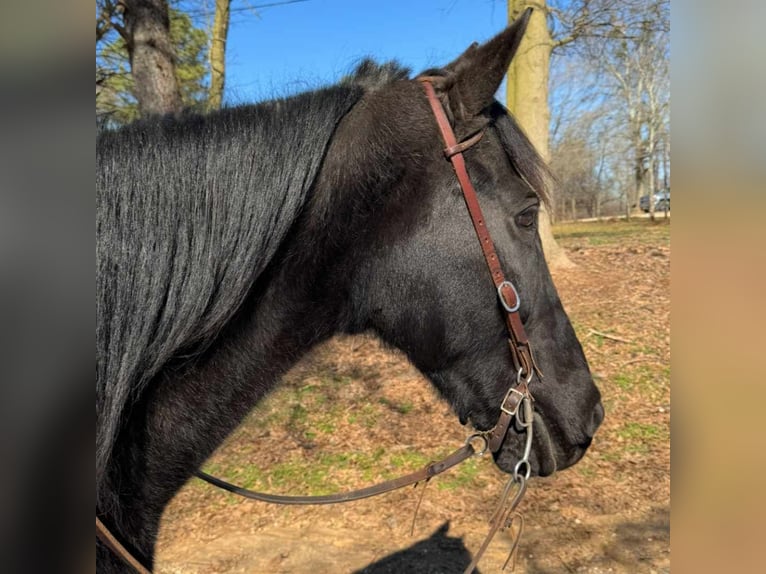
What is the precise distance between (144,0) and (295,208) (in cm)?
637

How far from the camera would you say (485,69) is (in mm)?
1605

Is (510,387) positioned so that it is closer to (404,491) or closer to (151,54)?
(404,491)

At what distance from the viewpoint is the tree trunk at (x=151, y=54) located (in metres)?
6.20

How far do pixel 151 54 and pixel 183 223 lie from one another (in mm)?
6153

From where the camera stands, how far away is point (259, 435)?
6168 millimetres

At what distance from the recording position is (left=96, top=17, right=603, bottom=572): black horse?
1338 mm

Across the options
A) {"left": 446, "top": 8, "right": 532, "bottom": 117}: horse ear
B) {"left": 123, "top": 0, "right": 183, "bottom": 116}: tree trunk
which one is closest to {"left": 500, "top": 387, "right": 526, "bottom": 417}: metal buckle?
{"left": 446, "top": 8, "right": 532, "bottom": 117}: horse ear

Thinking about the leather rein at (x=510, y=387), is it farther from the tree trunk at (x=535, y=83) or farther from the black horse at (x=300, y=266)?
the tree trunk at (x=535, y=83)

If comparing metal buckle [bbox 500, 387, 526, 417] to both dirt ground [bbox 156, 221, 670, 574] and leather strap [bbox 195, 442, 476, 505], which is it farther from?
dirt ground [bbox 156, 221, 670, 574]

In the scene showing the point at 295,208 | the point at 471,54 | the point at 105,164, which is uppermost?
the point at 471,54

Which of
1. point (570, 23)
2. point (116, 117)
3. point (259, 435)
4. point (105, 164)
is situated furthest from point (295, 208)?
point (570, 23)

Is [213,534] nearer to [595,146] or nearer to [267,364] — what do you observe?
[267,364]

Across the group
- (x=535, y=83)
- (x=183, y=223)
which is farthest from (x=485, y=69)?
(x=535, y=83)

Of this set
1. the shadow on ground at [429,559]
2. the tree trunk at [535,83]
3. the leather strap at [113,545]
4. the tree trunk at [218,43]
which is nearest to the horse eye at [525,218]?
the leather strap at [113,545]
